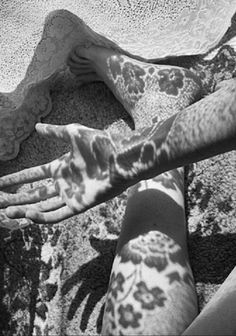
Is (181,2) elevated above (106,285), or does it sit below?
above

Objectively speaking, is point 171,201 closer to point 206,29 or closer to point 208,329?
point 208,329

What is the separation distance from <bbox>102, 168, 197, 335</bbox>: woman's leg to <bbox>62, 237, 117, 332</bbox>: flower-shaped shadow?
0.11 m

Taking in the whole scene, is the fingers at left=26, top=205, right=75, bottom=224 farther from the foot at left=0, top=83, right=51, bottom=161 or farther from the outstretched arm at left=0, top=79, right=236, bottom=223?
the foot at left=0, top=83, right=51, bottom=161

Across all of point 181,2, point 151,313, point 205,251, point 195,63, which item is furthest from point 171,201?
point 181,2

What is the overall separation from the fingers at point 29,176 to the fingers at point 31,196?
0.06 feet

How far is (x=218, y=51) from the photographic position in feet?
3.79

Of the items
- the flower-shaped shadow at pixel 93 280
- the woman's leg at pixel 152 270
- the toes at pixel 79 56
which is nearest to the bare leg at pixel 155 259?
the woman's leg at pixel 152 270

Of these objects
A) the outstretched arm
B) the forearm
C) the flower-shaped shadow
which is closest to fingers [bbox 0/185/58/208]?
the outstretched arm

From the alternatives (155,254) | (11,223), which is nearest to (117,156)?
(155,254)

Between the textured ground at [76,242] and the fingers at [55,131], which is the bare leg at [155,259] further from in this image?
the fingers at [55,131]

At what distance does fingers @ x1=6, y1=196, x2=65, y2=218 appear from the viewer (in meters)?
0.81

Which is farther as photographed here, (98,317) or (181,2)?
(181,2)

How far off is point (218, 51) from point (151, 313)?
0.59 metres

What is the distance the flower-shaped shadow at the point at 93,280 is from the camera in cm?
99
